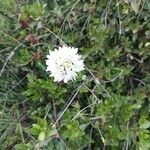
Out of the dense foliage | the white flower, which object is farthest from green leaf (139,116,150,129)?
the white flower

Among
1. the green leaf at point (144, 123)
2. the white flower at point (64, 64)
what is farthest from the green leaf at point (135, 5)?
the green leaf at point (144, 123)

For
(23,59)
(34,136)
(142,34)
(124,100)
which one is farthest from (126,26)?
(34,136)

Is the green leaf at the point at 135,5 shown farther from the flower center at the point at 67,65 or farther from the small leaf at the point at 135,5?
the flower center at the point at 67,65

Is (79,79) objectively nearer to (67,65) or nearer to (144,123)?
(67,65)

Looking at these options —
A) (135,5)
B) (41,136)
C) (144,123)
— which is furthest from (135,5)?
(41,136)

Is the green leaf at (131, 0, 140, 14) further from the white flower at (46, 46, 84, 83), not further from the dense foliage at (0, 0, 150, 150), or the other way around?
the white flower at (46, 46, 84, 83)

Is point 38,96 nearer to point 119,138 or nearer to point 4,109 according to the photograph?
point 4,109
